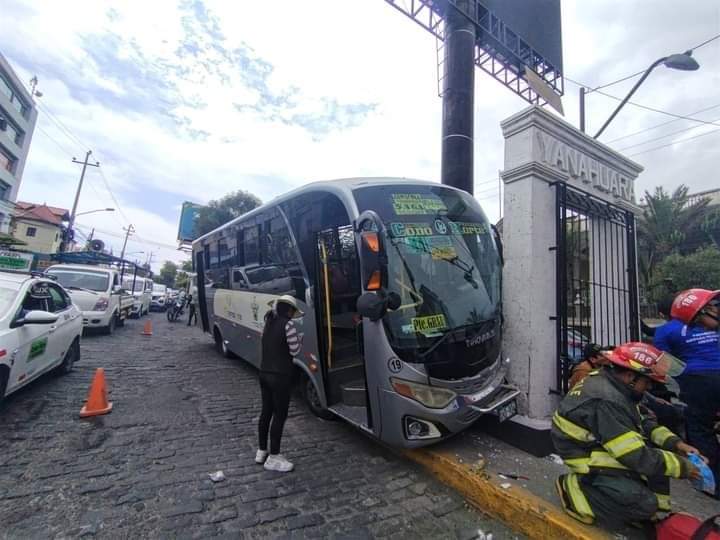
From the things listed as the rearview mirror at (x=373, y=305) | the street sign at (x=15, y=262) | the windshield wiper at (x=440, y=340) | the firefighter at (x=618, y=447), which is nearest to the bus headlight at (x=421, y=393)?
the windshield wiper at (x=440, y=340)

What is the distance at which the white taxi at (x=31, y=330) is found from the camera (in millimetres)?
4281

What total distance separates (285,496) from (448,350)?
2007 mm

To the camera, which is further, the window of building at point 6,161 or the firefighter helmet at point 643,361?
the window of building at point 6,161

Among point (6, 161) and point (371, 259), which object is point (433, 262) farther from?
point (6, 161)

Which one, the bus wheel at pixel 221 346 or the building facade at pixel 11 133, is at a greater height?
the building facade at pixel 11 133

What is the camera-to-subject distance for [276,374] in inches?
149

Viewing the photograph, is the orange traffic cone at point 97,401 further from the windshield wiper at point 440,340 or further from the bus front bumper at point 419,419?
the windshield wiper at point 440,340

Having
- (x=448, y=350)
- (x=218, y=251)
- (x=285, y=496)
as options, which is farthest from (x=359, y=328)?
(x=218, y=251)

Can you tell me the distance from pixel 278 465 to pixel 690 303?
4.38 metres

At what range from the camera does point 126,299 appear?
1434 centimetres

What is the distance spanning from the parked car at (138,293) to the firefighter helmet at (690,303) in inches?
761

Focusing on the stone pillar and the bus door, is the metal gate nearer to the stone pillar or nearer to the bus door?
the stone pillar

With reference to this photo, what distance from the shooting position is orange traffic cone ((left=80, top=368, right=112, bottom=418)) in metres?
4.77

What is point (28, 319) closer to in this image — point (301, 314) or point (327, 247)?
point (301, 314)
